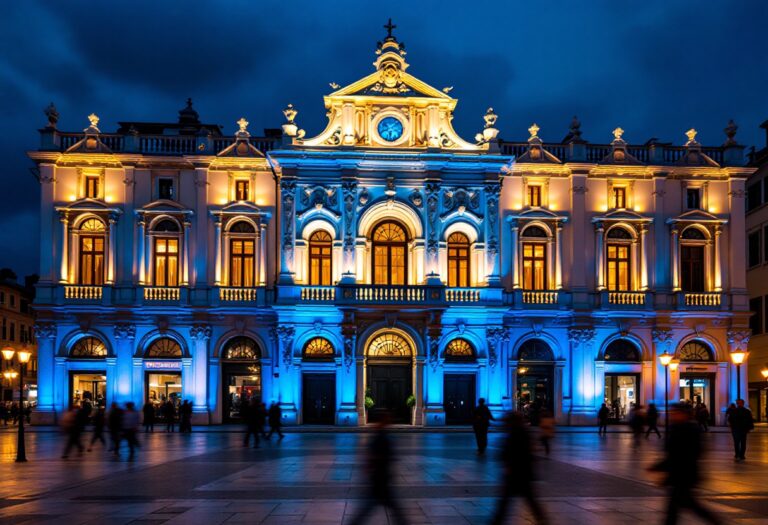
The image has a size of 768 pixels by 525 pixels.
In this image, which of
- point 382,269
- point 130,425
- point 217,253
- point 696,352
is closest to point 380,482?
point 130,425

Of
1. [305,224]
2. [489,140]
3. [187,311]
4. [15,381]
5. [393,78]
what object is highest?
[393,78]

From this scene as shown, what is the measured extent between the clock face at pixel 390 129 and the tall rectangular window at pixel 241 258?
9.88 metres

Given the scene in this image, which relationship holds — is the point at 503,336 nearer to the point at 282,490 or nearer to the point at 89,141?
A: the point at 89,141

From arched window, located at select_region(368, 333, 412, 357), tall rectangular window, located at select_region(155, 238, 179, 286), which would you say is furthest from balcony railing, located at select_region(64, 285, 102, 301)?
arched window, located at select_region(368, 333, 412, 357)

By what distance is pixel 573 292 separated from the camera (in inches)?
2013

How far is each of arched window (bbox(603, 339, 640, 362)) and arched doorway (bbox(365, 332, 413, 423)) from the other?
12039mm

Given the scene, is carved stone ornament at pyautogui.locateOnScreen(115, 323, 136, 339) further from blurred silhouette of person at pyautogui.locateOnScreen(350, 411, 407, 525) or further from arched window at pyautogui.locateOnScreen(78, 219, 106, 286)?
blurred silhouette of person at pyautogui.locateOnScreen(350, 411, 407, 525)

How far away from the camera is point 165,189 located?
169 ft

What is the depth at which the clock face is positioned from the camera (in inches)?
2004

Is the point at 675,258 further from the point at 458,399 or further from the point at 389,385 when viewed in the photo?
the point at 389,385

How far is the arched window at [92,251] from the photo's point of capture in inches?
1999

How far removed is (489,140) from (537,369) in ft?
44.6

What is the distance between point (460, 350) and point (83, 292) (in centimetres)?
2174

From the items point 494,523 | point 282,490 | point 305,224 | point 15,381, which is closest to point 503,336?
point 305,224
